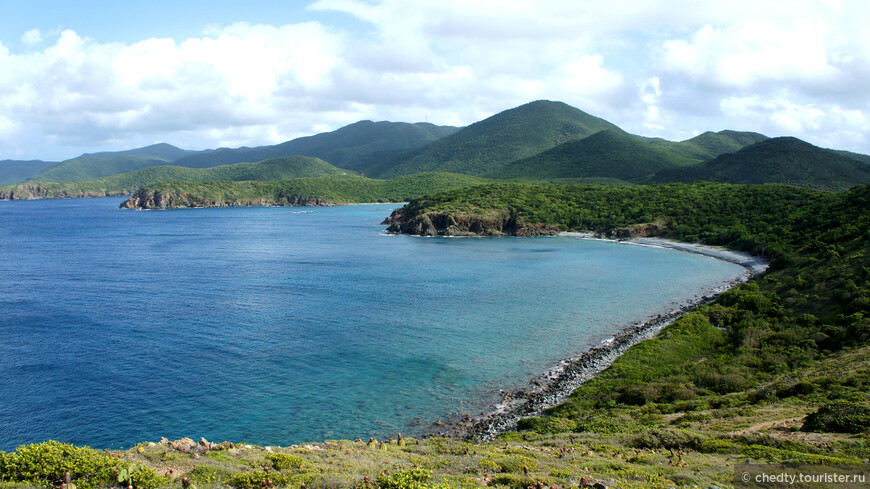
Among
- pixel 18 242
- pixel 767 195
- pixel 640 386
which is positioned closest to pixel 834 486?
pixel 640 386

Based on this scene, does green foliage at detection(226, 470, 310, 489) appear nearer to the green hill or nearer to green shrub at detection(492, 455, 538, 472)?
green shrub at detection(492, 455, 538, 472)

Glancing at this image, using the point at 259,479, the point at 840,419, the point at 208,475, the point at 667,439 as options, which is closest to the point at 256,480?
the point at 259,479

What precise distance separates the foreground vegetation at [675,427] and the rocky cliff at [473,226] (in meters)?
72.9

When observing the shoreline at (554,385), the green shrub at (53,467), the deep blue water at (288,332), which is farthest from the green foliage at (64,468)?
the shoreline at (554,385)

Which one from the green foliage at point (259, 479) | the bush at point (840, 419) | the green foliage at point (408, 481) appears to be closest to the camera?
the green foliage at point (408, 481)

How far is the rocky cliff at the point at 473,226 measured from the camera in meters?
128

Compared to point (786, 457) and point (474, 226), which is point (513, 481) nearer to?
→ point (786, 457)

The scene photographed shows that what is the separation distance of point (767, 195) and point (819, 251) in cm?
6597

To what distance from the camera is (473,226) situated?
12938cm

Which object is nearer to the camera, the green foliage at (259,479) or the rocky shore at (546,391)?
the green foliage at (259,479)

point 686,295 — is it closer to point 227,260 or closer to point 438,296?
point 438,296

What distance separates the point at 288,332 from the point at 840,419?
37960 millimetres

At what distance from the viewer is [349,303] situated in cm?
5459

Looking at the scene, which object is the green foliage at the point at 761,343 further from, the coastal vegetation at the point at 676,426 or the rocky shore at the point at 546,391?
the rocky shore at the point at 546,391
